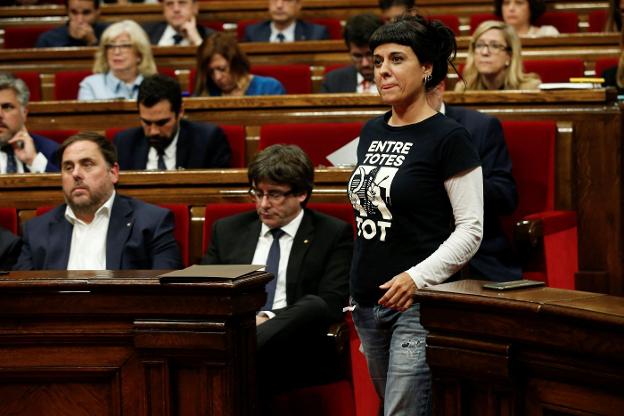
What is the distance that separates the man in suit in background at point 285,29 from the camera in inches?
112

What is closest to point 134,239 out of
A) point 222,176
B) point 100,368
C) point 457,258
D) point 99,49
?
point 222,176

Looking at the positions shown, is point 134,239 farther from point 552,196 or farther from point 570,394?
point 570,394

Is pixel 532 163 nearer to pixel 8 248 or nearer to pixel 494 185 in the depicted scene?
pixel 494 185

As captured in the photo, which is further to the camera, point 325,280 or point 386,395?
point 325,280

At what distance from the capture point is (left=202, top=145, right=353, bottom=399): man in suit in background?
1.35 metres

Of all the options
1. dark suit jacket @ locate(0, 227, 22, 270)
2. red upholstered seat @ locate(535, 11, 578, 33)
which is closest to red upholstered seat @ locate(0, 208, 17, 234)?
dark suit jacket @ locate(0, 227, 22, 270)

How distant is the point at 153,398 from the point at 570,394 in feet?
1.33

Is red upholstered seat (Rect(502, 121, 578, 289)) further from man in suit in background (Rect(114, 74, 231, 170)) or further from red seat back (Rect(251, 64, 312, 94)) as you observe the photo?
red seat back (Rect(251, 64, 312, 94))

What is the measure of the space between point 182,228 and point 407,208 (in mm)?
660

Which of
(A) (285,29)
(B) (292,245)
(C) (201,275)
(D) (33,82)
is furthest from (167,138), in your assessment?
(C) (201,275)

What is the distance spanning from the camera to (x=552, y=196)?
70.9 inches

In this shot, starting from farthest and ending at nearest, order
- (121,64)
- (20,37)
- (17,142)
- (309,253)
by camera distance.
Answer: (20,37)
(121,64)
(17,142)
(309,253)

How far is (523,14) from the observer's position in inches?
105

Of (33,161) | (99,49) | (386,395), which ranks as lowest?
(386,395)
